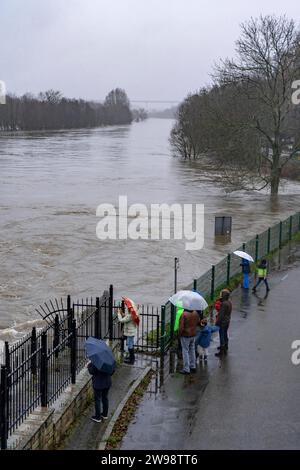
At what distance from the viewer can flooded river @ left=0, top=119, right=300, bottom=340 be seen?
2222 centimetres

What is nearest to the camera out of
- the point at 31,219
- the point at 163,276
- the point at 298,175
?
the point at 163,276

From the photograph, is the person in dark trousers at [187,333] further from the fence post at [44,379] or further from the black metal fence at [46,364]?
the fence post at [44,379]

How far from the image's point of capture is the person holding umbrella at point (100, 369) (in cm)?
Answer: 962

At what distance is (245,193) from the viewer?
5212 cm

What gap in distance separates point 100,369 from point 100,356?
0.19 metres

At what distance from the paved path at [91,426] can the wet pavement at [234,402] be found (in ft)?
1.38

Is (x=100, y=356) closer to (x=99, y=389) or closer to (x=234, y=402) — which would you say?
(x=99, y=389)

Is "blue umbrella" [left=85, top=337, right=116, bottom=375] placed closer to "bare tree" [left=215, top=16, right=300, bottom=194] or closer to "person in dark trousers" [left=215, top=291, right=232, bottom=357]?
"person in dark trousers" [left=215, top=291, right=232, bottom=357]

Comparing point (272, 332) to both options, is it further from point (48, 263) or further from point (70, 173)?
point (70, 173)

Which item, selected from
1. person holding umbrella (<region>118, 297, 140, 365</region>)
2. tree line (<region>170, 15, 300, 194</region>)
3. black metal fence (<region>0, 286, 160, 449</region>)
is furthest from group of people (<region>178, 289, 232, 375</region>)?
tree line (<region>170, 15, 300, 194</region>)

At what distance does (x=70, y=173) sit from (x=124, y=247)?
37951 millimetres

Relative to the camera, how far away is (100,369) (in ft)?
31.7
